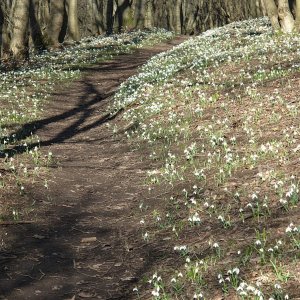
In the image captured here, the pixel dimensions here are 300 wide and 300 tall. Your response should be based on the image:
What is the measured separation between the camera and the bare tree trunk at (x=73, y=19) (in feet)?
126

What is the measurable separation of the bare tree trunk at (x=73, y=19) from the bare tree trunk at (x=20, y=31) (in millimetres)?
10881

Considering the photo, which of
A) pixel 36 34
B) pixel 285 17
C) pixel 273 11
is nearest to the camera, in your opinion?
pixel 285 17

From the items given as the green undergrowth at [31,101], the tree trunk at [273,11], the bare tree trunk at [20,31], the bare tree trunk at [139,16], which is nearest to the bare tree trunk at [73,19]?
the green undergrowth at [31,101]

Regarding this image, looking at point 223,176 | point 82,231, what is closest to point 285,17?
point 223,176

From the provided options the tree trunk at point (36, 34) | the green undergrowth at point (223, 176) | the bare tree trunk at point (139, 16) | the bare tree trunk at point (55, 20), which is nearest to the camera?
the green undergrowth at point (223, 176)

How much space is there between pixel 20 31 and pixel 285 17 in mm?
14390

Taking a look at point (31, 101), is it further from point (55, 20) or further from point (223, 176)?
point (55, 20)

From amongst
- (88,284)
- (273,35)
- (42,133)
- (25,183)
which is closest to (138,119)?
(42,133)

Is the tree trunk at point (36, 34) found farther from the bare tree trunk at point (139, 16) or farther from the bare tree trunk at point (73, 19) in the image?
the bare tree trunk at point (139, 16)

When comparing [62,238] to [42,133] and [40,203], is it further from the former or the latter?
[42,133]

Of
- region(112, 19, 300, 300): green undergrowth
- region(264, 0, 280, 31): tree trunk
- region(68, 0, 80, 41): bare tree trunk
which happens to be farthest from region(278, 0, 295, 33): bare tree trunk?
region(68, 0, 80, 41): bare tree trunk

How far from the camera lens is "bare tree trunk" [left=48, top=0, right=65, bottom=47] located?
115ft

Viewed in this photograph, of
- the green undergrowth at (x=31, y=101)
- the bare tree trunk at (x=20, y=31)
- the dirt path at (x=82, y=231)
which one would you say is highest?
the bare tree trunk at (x=20, y=31)

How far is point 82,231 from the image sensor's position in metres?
8.24
